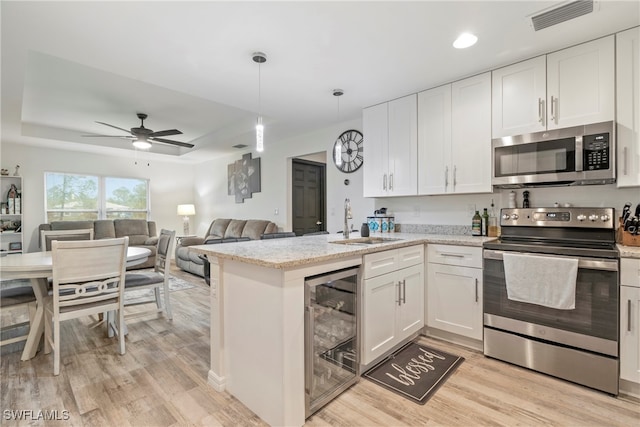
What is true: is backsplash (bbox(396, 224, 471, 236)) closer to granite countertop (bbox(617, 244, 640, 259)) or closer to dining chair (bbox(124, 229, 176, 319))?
granite countertop (bbox(617, 244, 640, 259))

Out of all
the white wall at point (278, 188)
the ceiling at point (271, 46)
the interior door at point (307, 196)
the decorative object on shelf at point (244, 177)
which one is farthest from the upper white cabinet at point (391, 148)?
the decorative object on shelf at point (244, 177)

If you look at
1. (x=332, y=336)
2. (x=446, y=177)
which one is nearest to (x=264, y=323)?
(x=332, y=336)

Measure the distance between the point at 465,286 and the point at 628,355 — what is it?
1.01 m

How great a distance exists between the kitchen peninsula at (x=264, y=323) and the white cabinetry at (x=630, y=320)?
5.29 ft

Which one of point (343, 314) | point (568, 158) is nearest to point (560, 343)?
point (568, 158)

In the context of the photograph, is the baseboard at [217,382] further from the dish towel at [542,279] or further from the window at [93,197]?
the window at [93,197]

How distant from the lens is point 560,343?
6.79 ft

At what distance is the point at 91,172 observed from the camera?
6207mm

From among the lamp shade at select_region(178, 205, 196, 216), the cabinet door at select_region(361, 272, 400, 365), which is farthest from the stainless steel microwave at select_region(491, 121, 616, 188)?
the lamp shade at select_region(178, 205, 196, 216)

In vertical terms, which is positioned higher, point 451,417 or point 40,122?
point 40,122

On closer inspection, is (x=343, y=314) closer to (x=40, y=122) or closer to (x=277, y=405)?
(x=277, y=405)

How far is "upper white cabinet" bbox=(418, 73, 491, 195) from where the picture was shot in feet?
8.81

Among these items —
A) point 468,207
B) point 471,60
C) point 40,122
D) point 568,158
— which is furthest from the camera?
point 40,122

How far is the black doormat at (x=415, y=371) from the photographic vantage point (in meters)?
1.97
